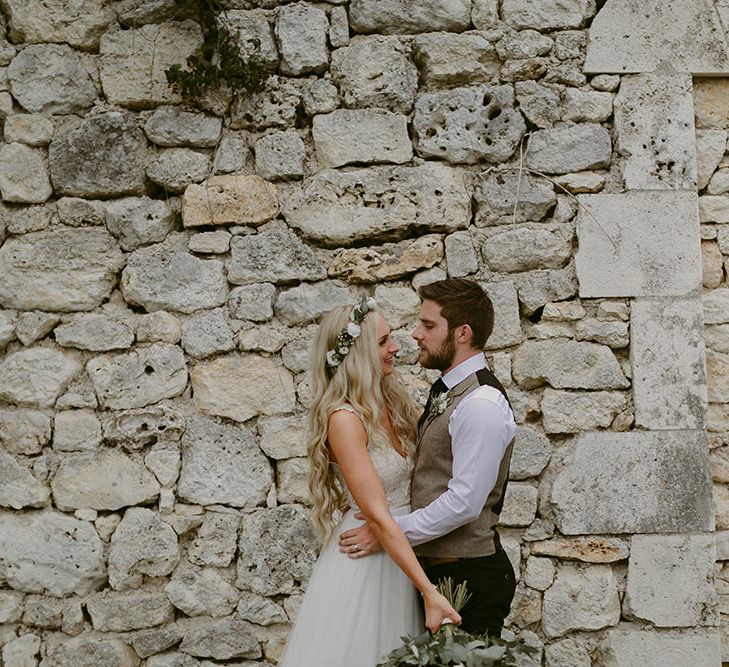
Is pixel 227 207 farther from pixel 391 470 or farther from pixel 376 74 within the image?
pixel 391 470

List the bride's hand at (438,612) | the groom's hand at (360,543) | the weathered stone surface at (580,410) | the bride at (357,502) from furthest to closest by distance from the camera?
the weathered stone surface at (580,410), the groom's hand at (360,543), the bride at (357,502), the bride's hand at (438,612)

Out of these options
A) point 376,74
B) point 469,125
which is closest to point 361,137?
point 376,74

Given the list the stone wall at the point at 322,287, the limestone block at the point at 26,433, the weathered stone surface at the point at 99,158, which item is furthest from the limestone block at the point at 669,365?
the limestone block at the point at 26,433

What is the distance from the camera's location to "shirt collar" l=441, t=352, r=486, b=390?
Result: 9.78 feet

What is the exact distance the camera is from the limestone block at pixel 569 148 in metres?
3.86

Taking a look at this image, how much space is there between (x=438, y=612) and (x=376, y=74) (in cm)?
240

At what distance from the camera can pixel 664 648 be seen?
12.0 ft

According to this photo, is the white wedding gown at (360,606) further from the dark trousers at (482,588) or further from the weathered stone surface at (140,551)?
the weathered stone surface at (140,551)

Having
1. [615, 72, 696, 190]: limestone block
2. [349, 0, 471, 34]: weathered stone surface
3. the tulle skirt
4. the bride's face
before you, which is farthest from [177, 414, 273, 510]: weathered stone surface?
[615, 72, 696, 190]: limestone block

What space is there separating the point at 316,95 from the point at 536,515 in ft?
6.98

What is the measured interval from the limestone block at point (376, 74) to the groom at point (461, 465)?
125cm

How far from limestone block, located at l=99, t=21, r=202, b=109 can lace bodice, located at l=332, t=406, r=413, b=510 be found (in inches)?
75.7

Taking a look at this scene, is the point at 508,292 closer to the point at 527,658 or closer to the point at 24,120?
the point at 527,658

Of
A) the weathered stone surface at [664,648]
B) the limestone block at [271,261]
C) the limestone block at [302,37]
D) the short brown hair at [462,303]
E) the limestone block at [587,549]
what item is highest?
the limestone block at [302,37]
